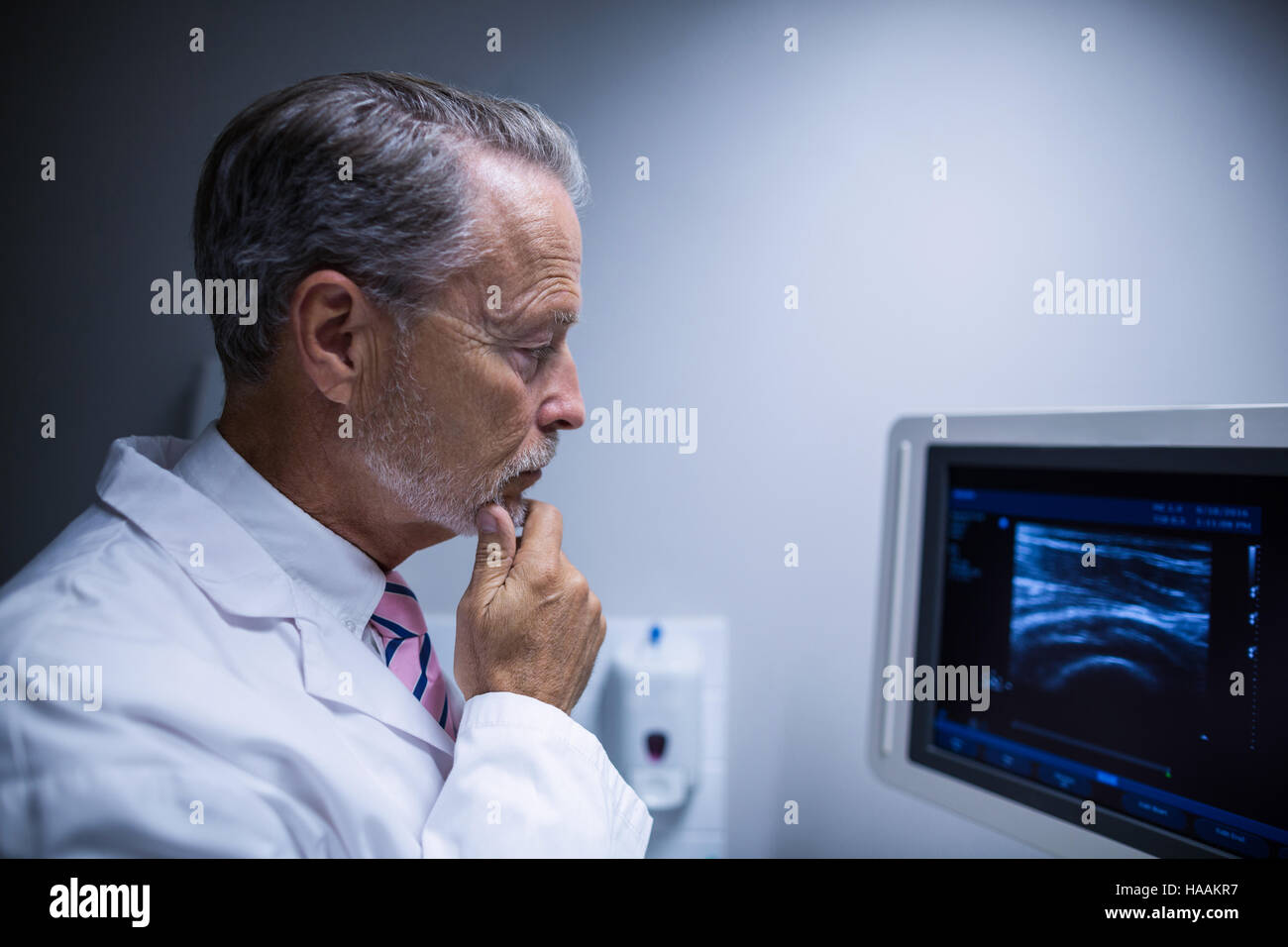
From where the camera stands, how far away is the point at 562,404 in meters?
0.77

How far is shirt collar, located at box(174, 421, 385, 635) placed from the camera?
2.22 feet

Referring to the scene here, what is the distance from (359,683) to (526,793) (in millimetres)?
186

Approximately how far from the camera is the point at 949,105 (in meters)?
1.20

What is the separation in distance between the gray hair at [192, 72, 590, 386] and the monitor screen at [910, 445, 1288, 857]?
0.64 metres

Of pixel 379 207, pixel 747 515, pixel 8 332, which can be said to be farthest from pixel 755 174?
pixel 8 332
